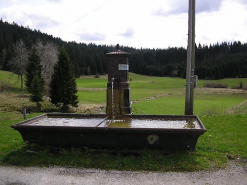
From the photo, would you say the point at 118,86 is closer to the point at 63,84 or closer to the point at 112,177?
the point at 112,177

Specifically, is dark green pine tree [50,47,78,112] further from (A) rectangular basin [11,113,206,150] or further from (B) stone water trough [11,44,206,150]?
(A) rectangular basin [11,113,206,150]

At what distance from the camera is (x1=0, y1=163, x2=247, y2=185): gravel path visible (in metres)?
4.98

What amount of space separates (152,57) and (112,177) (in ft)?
598

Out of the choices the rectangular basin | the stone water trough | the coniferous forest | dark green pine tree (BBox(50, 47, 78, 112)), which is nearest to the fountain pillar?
the stone water trough

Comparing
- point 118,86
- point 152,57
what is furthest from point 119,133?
point 152,57

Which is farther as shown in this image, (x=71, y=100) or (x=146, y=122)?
(x=71, y=100)

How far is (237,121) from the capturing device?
1098cm

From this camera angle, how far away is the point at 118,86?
28.1 feet

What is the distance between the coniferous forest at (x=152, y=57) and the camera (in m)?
107

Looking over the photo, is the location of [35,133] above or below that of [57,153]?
above

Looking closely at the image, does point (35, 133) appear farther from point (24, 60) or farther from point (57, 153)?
point (24, 60)

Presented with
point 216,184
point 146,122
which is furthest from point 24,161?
point 216,184

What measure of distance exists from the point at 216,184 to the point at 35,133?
4.49m

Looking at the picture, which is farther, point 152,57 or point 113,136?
point 152,57
